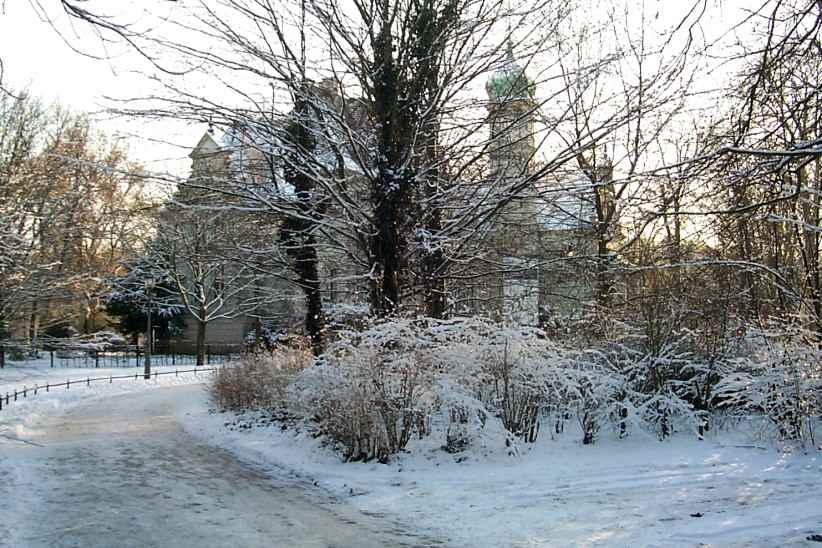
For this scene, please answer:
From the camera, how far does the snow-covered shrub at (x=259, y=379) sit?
50.6 ft

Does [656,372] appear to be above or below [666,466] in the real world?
above

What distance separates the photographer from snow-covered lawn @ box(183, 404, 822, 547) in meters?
6.89

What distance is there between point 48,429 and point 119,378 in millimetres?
15541

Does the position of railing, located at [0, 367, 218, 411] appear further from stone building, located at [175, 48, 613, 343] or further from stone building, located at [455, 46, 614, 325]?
stone building, located at [455, 46, 614, 325]

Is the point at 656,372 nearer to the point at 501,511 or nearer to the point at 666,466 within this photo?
the point at 666,466

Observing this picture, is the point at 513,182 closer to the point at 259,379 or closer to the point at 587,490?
the point at 587,490

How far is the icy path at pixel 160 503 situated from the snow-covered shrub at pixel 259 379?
2115mm

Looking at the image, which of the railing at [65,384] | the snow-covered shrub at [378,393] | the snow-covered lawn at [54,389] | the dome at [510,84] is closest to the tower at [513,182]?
the dome at [510,84]

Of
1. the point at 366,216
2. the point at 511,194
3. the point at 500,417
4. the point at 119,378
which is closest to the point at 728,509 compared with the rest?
the point at 500,417

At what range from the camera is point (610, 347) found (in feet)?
39.6

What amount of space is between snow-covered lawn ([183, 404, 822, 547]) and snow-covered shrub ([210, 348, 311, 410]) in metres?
3.51

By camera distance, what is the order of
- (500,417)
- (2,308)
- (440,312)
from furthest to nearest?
(2,308) → (440,312) → (500,417)

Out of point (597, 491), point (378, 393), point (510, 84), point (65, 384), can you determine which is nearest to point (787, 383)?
point (597, 491)

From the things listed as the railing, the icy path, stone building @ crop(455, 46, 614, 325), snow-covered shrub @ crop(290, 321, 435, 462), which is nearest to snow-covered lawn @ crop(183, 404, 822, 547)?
snow-covered shrub @ crop(290, 321, 435, 462)
